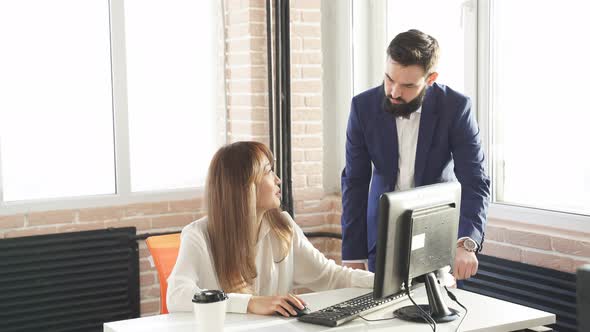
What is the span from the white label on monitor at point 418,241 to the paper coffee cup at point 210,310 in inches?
20.9

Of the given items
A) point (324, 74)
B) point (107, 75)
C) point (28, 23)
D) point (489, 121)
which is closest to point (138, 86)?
point (107, 75)

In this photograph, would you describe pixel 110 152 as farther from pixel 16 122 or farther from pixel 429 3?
pixel 429 3

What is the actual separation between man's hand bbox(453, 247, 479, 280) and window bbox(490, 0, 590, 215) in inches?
34.4

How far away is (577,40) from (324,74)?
158 cm

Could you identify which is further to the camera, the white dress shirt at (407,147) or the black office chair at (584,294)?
the white dress shirt at (407,147)

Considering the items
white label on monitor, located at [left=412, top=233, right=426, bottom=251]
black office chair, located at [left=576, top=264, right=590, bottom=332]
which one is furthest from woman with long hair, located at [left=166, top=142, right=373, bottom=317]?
black office chair, located at [left=576, top=264, right=590, bottom=332]

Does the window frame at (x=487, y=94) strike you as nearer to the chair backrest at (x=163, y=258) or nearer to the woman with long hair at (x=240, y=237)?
the woman with long hair at (x=240, y=237)

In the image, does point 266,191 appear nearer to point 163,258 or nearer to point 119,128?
point 163,258

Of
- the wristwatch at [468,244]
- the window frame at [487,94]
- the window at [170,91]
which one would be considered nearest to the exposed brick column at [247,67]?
the window at [170,91]

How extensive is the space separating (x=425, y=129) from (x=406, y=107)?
110mm

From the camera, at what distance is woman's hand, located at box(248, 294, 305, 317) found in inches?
92.4

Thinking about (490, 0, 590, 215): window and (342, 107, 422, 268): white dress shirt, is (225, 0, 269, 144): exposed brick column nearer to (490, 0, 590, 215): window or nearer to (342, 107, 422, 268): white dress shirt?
(490, 0, 590, 215): window

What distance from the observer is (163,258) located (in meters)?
3.14

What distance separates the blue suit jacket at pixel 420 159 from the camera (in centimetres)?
285
